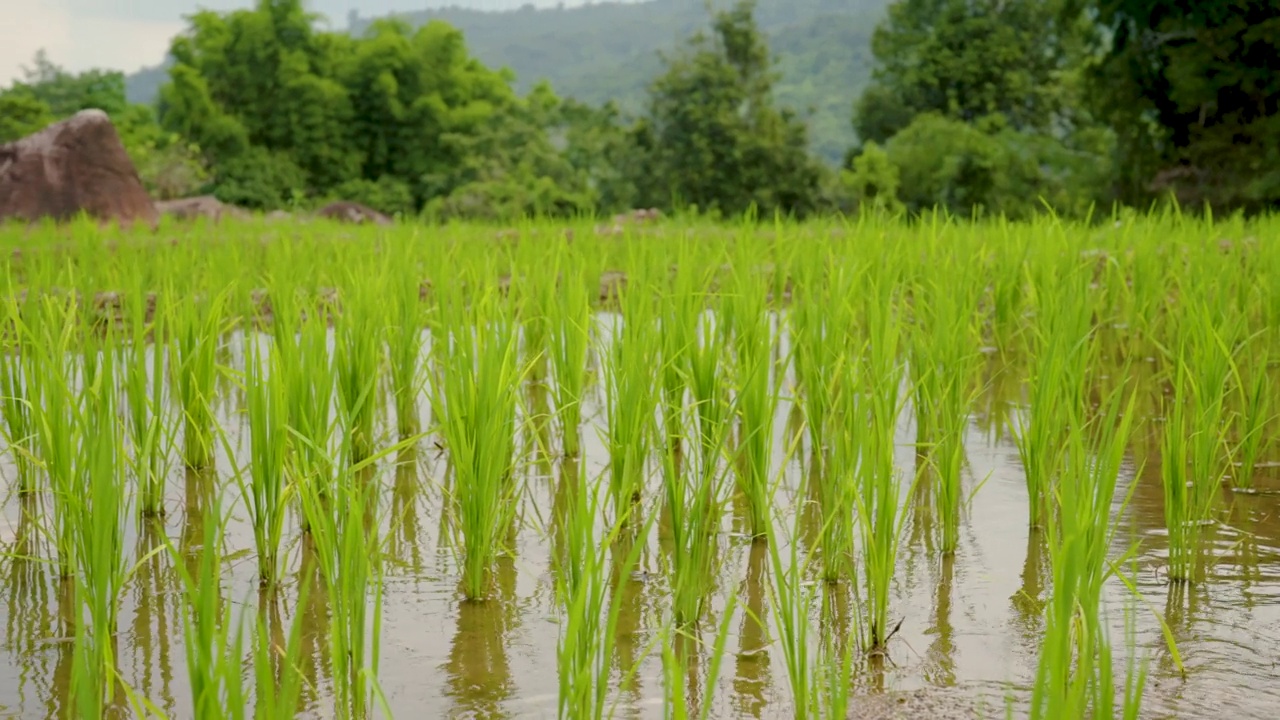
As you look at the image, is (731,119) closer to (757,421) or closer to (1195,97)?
(1195,97)

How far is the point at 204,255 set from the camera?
636cm

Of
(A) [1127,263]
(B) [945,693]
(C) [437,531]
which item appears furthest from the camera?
(A) [1127,263]

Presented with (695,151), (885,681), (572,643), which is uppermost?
(695,151)

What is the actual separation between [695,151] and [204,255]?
16734 millimetres

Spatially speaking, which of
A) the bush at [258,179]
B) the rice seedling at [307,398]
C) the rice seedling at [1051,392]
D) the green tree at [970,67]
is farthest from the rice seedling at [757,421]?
the bush at [258,179]

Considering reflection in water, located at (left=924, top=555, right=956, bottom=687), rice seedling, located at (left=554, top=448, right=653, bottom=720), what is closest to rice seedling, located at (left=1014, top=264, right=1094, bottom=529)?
reflection in water, located at (left=924, top=555, right=956, bottom=687)

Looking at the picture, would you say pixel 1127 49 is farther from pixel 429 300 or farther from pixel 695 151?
pixel 695 151

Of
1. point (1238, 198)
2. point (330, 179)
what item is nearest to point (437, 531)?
point (1238, 198)

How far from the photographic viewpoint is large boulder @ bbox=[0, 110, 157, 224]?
11.0 metres

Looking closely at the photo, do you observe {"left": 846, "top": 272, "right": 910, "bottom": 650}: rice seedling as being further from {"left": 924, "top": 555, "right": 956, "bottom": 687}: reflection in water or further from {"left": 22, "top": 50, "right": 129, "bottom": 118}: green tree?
{"left": 22, "top": 50, "right": 129, "bottom": 118}: green tree

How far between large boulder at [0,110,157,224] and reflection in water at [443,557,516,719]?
9935 millimetres

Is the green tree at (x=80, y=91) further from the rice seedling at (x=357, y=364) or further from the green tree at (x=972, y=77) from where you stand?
the rice seedling at (x=357, y=364)

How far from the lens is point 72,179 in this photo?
36.4ft

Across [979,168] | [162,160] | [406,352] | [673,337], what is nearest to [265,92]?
[162,160]
